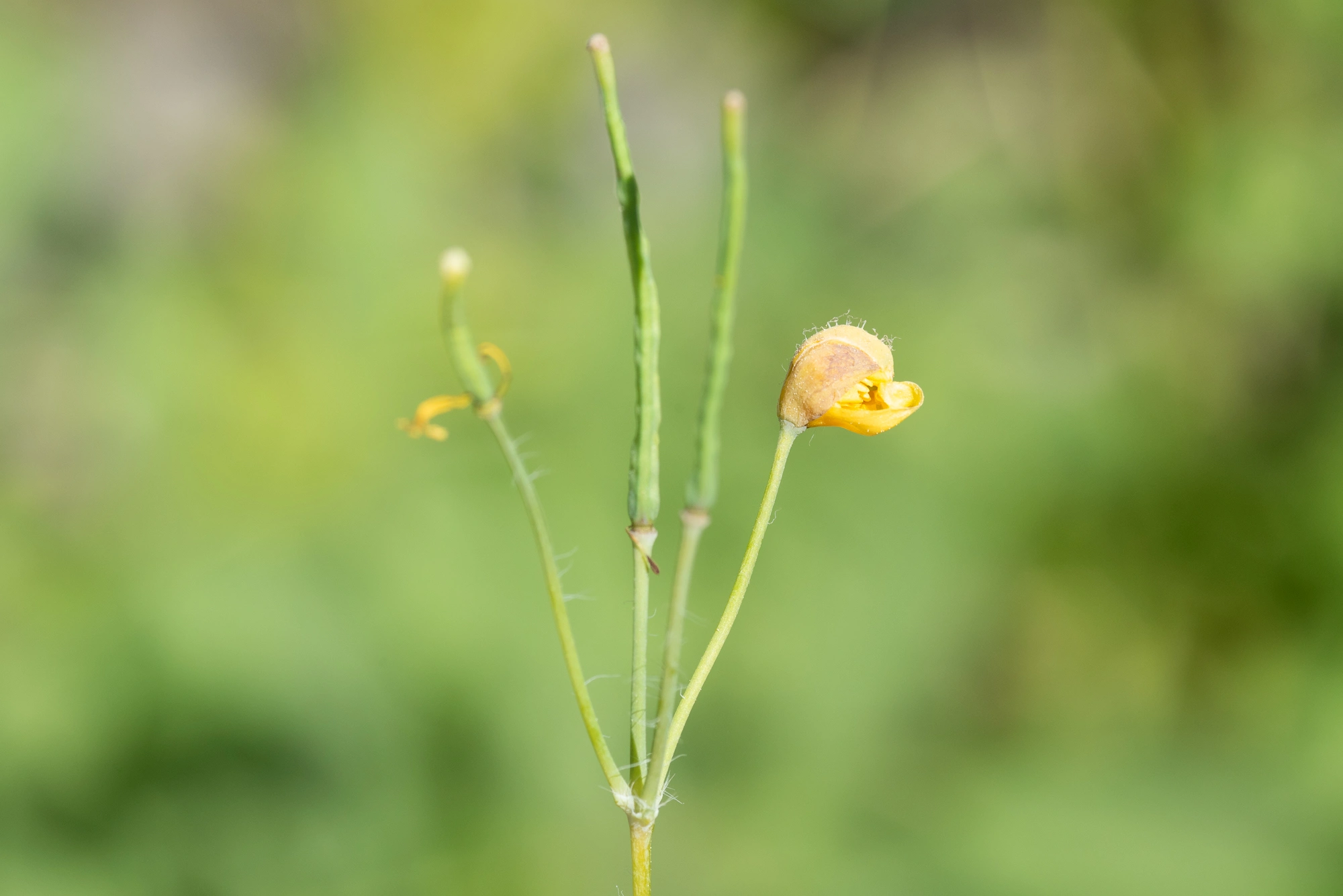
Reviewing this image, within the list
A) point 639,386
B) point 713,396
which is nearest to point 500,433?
point 639,386

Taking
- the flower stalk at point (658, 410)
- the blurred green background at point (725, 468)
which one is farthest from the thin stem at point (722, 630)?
the blurred green background at point (725, 468)

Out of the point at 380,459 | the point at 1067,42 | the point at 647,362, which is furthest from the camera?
the point at 1067,42

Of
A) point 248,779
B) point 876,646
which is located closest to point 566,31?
point 876,646

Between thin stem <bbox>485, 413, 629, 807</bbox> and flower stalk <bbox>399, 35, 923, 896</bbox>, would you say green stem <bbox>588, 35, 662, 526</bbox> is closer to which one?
flower stalk <bbox>399, 35, 923, 896</bbox>

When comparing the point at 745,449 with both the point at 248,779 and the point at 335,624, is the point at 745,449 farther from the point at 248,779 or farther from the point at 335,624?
the point at 248,779

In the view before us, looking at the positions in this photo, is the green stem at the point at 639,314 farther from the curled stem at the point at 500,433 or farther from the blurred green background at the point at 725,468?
the blurred green background at the point at 725,468

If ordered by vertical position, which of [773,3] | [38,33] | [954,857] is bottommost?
[954,857]
